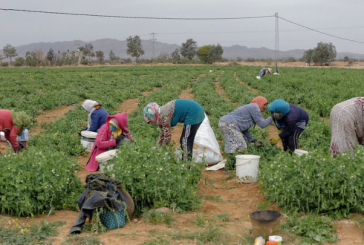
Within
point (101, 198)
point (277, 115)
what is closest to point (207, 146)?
point (277, 115)

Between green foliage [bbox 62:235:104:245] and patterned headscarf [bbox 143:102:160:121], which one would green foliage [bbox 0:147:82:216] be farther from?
patterned headscarf [bbox 143:102:160:121]

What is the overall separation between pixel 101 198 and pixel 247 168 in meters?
2.66

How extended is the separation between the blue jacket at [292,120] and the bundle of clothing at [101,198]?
3.19 metres

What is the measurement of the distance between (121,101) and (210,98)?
416cm

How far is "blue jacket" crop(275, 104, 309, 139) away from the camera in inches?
239

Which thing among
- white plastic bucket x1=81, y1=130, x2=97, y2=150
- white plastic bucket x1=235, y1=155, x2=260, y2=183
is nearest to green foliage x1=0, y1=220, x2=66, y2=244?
white plastic bucket x1=235, y1=155, x2=260, y2=183

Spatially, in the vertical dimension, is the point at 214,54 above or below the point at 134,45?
below

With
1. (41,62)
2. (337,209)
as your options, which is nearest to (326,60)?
(41,62)

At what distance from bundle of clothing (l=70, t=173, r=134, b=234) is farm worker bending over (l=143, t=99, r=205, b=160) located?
164 cm

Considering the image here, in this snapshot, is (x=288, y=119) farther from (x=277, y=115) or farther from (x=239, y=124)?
(x=239, y=124)

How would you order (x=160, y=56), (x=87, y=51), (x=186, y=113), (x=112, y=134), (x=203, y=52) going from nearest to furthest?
(x=186, y=113), (x=112, y=134), (x=160, y=56), (x=203, y=52), (x=87, y=51)

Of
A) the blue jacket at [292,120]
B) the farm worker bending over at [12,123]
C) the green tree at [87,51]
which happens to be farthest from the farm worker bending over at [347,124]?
the green tree at [87,51]

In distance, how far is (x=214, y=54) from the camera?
87.2 metres

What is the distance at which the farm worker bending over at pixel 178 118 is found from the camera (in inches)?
221
